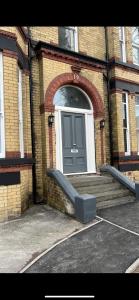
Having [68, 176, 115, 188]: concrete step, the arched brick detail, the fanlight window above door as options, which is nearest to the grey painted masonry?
[68, 176, 115, 188]: concrete step

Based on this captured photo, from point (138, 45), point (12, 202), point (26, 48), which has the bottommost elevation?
point (12, 202)

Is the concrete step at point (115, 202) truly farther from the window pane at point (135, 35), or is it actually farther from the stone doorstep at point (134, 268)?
the window pane at point (135, 35)

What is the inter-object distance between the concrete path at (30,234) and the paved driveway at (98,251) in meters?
0.27

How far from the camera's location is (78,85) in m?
10.0

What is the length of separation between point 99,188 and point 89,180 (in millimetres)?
442

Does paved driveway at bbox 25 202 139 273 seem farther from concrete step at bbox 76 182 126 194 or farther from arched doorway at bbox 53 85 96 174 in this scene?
arched doorway at bbox 53 85 96 174

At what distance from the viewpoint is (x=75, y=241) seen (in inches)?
221

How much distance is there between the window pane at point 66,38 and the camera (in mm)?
9961

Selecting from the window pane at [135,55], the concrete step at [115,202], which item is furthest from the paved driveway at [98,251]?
the window pane at [135,55]

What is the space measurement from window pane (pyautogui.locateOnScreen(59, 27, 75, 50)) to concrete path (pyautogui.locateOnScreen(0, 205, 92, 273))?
5516 millimetres

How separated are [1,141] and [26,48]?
10.9 feet
